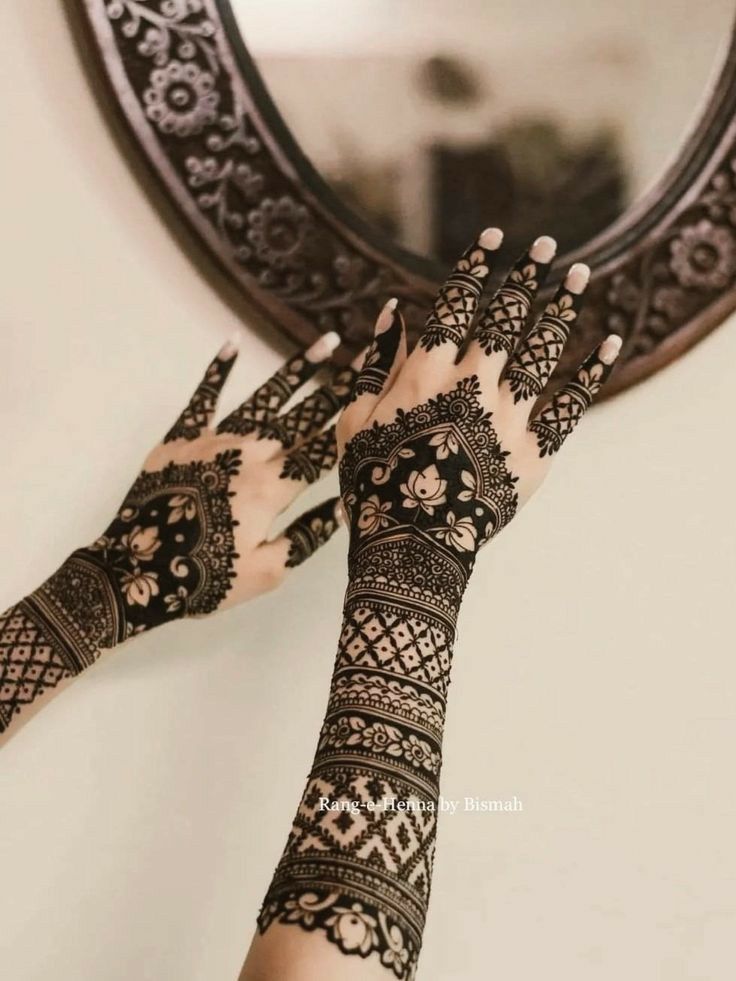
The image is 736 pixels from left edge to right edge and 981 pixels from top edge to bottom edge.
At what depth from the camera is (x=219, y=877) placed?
34.2 inches

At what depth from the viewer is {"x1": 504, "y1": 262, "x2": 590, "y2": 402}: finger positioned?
77 cm

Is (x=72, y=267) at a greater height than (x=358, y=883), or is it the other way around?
(x=72, y=267)

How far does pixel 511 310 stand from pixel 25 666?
0.50m

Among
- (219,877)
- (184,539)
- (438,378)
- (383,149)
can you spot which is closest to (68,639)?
(184,539)

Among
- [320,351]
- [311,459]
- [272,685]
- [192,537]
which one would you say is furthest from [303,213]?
[272,685]

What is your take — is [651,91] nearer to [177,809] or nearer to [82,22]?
[82,22]

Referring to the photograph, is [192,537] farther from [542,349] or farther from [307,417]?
[542,349]

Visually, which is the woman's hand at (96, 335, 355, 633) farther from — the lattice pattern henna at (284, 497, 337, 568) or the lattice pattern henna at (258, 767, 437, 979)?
the lattice pattern henna at (258, 767, 437, 979)

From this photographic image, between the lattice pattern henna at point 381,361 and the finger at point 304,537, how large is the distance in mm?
141

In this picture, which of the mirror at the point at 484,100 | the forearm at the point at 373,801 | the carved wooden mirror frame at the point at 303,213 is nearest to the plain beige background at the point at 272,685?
the carved wooden mirror frame at the point at 303,213

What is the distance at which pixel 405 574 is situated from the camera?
26.4 inches

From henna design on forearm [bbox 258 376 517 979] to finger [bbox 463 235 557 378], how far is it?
0.04 meters

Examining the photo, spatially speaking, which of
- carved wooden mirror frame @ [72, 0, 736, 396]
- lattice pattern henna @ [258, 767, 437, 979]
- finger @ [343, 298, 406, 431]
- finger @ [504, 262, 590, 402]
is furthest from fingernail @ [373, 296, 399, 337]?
lattice pattern henna @ [258, 767, 437, 979]

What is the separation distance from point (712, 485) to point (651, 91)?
0.44m
